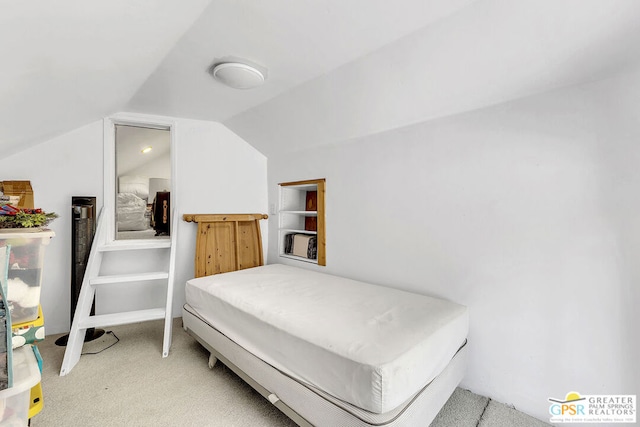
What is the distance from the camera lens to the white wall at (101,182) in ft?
8.20

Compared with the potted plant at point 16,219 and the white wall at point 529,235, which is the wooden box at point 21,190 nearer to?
the potted plant at point 16,219

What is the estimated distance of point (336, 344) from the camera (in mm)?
1235

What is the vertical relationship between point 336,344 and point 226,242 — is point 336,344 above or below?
below

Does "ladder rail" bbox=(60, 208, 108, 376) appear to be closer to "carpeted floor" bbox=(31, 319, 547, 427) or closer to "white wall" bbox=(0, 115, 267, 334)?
"carpeted floor" bbox=(31, 319, 547, 427)

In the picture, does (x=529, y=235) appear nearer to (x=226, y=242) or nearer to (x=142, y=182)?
(x=226, y=242)

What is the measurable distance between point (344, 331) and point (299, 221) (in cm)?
216

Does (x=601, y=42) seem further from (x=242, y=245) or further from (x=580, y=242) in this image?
(x=242, y=245)

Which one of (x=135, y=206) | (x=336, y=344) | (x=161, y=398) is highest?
(x=135, y=206)

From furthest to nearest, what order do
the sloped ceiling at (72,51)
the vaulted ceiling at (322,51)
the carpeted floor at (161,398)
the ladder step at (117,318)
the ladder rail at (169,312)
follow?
the ladder rail at (169,312), the ladder step at (117,318), the carpeted floor at (161,398), the vaulted ceiling at (322,51), the sloped ceiling at (72,51)

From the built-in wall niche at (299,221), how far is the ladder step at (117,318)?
1.39 metres

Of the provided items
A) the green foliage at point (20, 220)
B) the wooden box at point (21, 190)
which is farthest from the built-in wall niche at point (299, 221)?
the wooden box at point (21, 190)

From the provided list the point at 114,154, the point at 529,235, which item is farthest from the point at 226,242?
the point at 529,235

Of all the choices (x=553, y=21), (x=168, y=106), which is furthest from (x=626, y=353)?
(x=168, y=106)

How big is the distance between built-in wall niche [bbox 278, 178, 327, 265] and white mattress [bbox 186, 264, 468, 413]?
2.57ft
